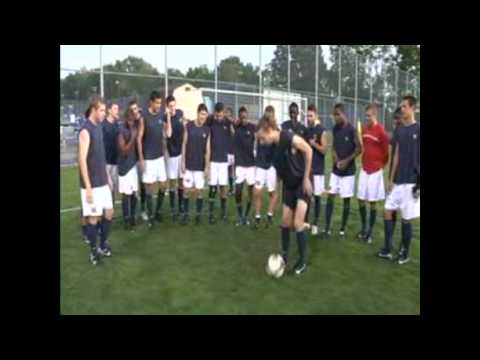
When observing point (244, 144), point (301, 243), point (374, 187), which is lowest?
point (301, 243)

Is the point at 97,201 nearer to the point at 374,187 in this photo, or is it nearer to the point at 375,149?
the point at 374,187

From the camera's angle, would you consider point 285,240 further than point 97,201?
Yes

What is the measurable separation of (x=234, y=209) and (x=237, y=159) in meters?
1.81

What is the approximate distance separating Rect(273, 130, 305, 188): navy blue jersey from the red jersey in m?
2.08

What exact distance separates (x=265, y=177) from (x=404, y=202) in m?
3.04

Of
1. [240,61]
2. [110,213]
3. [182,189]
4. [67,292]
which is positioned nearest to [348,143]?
[182,189]

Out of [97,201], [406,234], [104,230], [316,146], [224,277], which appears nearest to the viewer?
[224,277]

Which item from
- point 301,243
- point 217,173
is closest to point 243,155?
point 217,173

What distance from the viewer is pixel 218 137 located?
8680mm

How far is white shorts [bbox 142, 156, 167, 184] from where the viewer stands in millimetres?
8297

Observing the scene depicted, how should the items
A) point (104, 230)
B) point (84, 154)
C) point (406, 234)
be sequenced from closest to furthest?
point (84, 154) → point (406, 234) → point (104, 230)

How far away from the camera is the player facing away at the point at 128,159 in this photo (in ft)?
25.7

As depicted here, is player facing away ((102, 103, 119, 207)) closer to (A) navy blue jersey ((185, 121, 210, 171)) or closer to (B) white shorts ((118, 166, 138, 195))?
(B) white shorts ((118, 166, 138, 195))

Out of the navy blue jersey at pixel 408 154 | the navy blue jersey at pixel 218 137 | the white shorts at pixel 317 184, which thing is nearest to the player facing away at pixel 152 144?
the navy blue jersey at pixel 218 137
